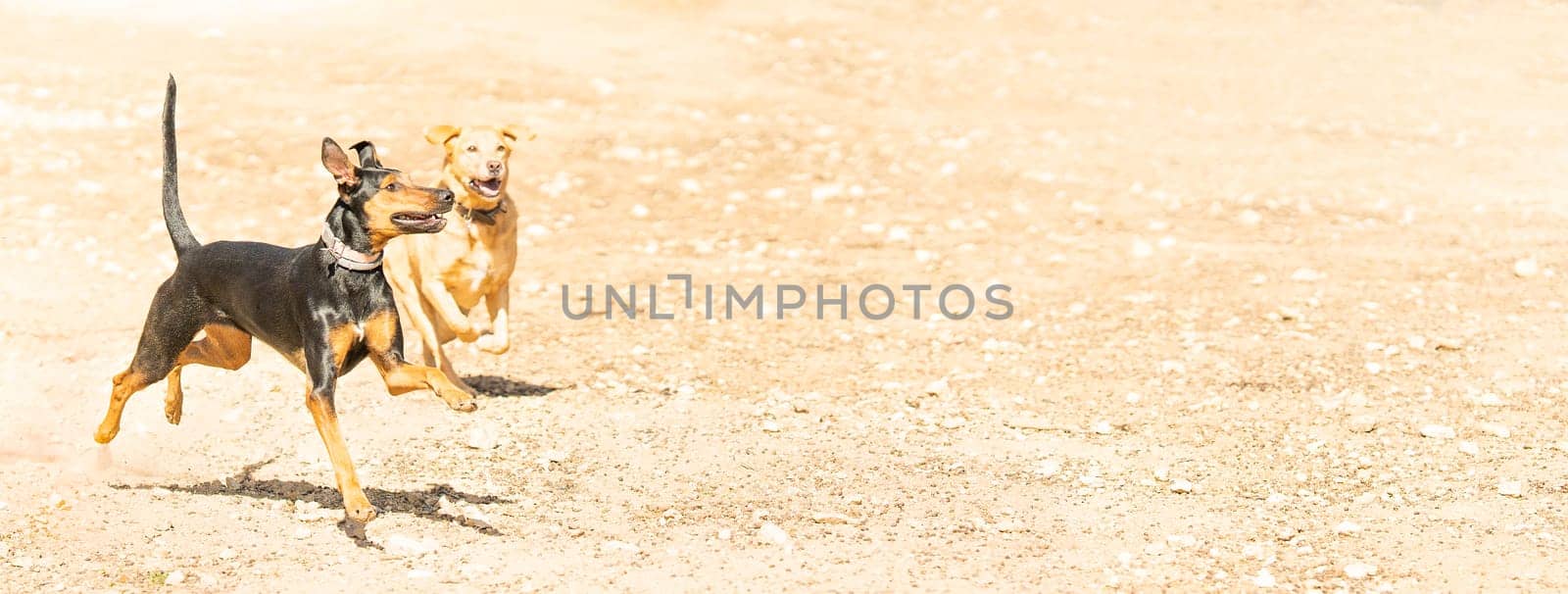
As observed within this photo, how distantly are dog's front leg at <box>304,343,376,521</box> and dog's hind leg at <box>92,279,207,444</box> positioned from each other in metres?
1.01

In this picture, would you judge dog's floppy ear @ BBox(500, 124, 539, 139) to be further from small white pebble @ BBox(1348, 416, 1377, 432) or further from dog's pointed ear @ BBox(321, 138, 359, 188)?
small white pebble @ BBox(1348, 416, 1377, 432)

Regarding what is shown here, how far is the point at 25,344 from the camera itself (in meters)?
11.5

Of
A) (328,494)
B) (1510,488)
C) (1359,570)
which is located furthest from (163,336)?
(1510,488)

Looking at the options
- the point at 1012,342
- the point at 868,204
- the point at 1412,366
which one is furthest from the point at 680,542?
the point at 868,204

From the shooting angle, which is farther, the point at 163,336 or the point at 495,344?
Result: the point at 495,344

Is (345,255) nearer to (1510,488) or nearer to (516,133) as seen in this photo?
(516,133)

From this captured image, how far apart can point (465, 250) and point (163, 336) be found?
7.49 feet

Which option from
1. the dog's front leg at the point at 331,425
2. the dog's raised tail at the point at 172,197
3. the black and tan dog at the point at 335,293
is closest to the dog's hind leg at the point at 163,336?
the black and tan dog at the point at 335,293

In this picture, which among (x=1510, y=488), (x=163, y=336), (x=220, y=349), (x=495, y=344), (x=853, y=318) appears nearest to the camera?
(x=163, y=336)

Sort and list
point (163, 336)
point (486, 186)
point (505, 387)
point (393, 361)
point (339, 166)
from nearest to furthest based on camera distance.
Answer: point (339, 166)
point (393, 361)
point (163, 336)
point (486, 186)
point (505, 387)

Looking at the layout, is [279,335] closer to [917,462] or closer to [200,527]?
[200,527]

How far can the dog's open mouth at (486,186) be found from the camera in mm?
9844

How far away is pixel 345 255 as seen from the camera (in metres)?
7.24

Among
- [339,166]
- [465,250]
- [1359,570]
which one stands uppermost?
[339,166]
